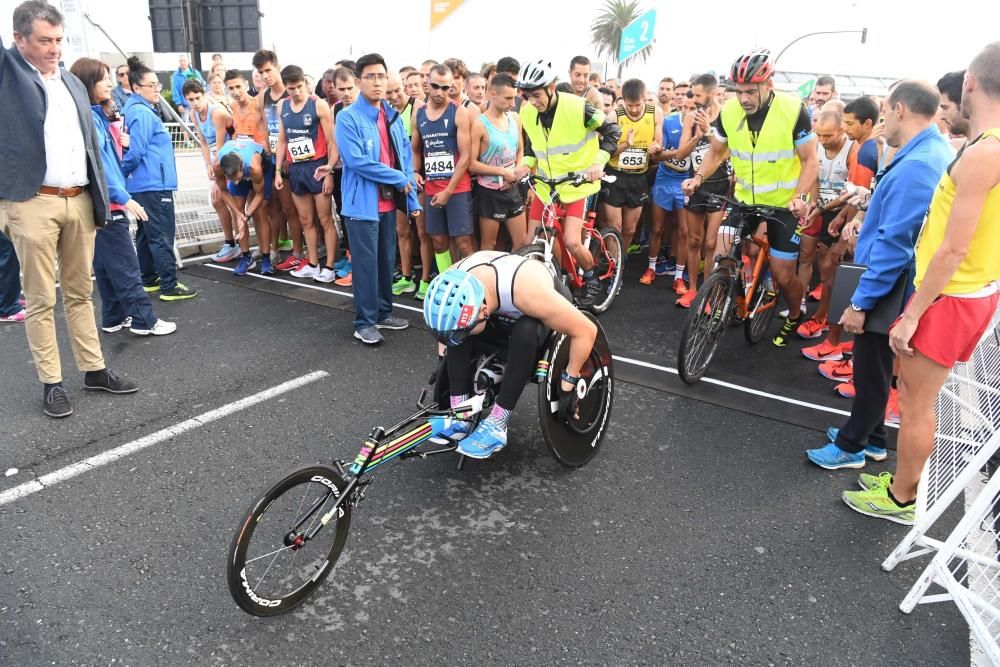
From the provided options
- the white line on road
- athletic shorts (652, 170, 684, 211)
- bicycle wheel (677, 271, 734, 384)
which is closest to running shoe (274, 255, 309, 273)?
the white line on road

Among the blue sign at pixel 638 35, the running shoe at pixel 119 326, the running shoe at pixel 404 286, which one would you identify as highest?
the blue sign at pixel 638 35

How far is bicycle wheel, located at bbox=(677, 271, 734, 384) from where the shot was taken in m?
4.45

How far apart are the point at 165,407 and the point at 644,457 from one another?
306cm

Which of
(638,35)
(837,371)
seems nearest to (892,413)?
(837,371)

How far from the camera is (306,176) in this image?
6.71m

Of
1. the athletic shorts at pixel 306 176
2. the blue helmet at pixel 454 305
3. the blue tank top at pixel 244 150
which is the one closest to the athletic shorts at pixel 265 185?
the blue tank top at pixel 244 150

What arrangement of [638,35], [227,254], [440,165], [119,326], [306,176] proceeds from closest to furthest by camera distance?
[119,326] → [440,165] → [306,176] → [227,254] → [638,35]

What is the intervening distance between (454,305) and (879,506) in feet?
7.69

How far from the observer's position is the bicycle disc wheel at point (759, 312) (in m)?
5.22

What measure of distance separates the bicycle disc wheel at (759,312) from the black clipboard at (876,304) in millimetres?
1695

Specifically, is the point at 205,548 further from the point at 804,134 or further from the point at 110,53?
the point at 110,53

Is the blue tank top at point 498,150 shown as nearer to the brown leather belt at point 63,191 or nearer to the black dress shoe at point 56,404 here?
the brown leather belt at point 63,191

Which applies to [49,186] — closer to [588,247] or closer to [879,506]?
[588,247]

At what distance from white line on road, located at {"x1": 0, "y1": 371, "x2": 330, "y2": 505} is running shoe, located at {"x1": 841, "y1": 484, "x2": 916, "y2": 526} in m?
3.43
